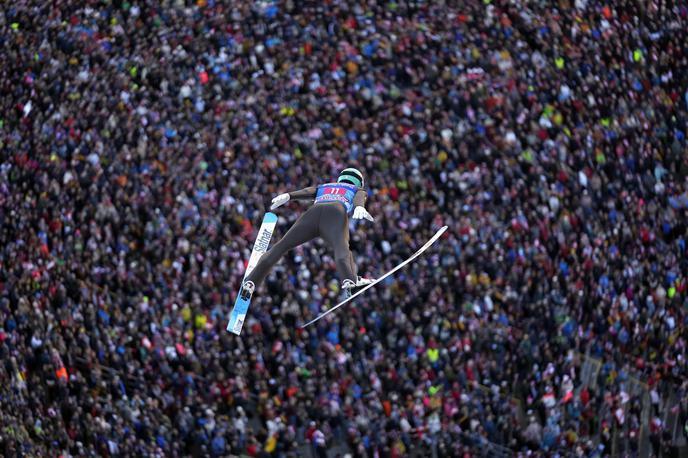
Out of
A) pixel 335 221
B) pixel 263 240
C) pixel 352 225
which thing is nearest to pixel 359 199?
pixel 335 221

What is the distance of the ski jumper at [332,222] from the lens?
14.0 metres

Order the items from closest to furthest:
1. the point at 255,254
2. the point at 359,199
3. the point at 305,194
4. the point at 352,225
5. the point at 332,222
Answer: the point at 359,199, the point at 332,222, the point at 305,194, the point at 255,254, the point at 352,225

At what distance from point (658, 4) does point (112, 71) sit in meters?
11.6

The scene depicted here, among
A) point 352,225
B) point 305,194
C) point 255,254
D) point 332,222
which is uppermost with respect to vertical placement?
point 305,194

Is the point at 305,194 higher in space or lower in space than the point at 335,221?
higher

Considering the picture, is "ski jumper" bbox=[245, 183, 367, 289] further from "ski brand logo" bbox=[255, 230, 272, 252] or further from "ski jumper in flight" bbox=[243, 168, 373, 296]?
"ski brand logo" bbox=[255, 230, 272, 252]

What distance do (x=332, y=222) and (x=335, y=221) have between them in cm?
5

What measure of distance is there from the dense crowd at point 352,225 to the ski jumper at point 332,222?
4.38m

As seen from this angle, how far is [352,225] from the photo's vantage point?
70.6 ft

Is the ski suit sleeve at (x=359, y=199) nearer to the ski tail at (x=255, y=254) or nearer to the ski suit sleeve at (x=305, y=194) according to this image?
the ski suit sleeve at (x=305, y=194)

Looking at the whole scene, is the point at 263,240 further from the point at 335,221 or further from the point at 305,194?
the point at 335,221

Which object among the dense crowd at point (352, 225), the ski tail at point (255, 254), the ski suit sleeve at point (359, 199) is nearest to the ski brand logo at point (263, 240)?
the ski tail at point (255, 254)

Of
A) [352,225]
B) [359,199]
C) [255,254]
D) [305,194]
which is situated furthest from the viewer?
[352,225]

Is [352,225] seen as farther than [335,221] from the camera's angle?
Yes
